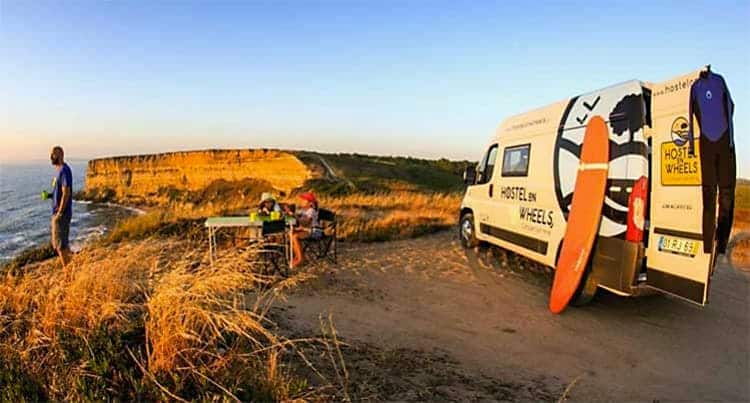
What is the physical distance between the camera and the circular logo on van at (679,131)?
484 cm

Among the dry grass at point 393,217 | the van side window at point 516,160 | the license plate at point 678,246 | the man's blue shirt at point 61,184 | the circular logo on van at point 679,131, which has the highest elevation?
the circular logo on van at point 679,131

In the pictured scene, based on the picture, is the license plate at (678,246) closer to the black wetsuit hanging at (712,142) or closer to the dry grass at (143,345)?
the black wetsuit hanging at (712,142)

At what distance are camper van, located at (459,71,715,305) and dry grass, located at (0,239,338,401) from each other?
13.1 ft

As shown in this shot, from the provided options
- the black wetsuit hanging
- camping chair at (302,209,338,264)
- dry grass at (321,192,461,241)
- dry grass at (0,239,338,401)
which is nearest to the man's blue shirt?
dry grass at (0,239,338,401)

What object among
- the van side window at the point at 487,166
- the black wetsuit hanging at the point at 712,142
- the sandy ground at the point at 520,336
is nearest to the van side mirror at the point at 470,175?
the van side window at the point at 487,166

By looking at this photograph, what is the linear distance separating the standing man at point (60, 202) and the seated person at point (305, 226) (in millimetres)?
3601

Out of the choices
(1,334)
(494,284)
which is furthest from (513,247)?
(1,334)

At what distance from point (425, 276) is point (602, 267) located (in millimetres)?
3054

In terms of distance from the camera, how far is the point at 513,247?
8078 mm

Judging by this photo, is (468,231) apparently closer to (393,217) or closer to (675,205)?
(393,217)

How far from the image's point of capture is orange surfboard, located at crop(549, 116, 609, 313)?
18.9ft

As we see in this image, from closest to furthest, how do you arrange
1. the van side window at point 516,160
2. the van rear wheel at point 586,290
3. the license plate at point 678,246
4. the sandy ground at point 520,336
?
1. the sandy ground at point 520,336
2. the license plate at point 678,246
3. the van rear wheel at point 586,290
4. the van side window at point 516,160

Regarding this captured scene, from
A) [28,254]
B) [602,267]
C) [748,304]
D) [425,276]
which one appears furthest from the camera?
[28,254]

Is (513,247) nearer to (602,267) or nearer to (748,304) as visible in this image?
(602,267)
